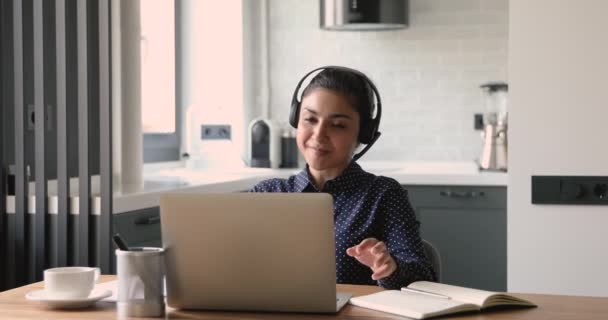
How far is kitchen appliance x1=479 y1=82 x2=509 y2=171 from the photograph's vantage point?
3.96 m

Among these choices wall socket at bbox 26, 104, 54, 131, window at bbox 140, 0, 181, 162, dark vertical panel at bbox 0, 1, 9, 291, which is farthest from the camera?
window at bbox 140, 0, 181, 162

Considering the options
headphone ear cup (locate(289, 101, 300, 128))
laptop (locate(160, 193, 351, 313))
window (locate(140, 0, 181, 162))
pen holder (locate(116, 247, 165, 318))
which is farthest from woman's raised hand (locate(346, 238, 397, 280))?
window (locate(140, 0, 181, 162))

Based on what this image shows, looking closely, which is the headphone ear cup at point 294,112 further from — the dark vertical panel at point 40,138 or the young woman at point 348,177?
the dark vertical panel at point 40,138

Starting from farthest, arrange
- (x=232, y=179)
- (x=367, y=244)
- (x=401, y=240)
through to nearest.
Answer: (x=232, y=179) < (x=401, y=240) < (x=367, y=244)


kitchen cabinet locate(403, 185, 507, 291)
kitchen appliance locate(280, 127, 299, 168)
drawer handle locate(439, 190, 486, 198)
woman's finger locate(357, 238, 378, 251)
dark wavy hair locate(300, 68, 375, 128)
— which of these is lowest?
kitchen cabinet locate(403, 185, 507, 291)

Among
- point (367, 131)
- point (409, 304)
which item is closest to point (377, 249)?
point (409, 304)

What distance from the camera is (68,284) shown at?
1.59 metres

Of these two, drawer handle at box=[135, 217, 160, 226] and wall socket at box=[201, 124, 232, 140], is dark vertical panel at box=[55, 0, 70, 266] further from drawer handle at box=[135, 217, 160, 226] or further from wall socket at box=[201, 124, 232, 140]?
wall socket at box=[201, 124, 232, 140]

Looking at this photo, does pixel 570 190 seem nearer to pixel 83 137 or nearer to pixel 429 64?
pixel 83 137

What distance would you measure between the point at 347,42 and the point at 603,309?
3.17 meters

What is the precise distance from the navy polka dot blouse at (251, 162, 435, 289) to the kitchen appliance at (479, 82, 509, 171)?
1988 millimetres

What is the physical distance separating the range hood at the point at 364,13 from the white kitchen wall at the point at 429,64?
183 mm

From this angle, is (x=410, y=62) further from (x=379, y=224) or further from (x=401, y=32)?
(x=379, y=224)

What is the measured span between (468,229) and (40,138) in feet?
6.31
